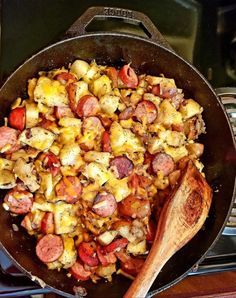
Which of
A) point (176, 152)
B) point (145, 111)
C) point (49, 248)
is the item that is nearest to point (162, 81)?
point (145, 111)

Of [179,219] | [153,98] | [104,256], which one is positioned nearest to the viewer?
[179,219]

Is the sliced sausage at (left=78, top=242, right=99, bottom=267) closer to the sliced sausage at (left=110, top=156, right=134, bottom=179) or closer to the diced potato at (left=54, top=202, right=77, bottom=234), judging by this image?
the diced potato at (left=54, top=202, right=77, bottom=234)

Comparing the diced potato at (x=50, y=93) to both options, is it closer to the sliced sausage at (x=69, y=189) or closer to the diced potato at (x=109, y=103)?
the diced potato at (x=109, y=103)

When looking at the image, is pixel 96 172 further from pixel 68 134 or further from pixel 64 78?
pixel 64 78

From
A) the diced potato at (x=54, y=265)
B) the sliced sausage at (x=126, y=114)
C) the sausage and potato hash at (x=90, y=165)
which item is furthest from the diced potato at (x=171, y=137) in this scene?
the diced potato at (x=54, y=265)

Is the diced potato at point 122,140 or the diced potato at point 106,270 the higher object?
the diced potato at point 122,140
